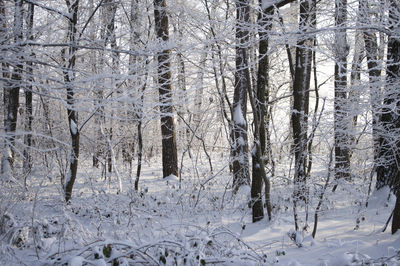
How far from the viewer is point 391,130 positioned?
5.73 meters

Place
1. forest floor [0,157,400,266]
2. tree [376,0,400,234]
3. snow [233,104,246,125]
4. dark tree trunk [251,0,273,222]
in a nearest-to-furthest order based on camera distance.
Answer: forest floor [0,157,400,266] < tree [376,0,400,234] < dark tree trunk [251,0,273,222] < snow [233,104,246,125]

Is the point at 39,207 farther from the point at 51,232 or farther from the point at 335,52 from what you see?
the point at 335,52

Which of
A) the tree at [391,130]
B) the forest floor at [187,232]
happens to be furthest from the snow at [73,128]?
the tree at [391,130]

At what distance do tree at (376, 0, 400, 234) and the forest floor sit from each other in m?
0.31

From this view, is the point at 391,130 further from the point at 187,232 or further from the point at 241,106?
the point at 187,232

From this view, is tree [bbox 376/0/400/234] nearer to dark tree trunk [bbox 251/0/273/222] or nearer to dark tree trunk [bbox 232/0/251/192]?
dark tree trunk [bbox 251/0/273/222]

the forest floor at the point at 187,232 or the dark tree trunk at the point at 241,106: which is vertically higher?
the dark tree trunk at the point at 241,106

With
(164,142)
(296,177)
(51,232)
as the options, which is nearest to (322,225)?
(296,177)

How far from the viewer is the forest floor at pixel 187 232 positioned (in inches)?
129

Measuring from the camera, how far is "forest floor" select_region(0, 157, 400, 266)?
3.27 metres

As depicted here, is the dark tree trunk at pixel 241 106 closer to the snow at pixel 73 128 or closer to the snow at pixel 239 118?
the snow at pixel 239 118

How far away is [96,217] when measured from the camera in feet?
21.7

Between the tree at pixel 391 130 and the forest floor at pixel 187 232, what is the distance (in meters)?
0.31

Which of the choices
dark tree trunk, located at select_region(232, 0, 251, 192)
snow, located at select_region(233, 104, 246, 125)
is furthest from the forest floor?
snow, located at select_region(233, 104, 246, 125)
